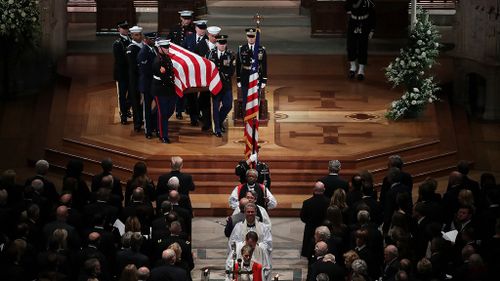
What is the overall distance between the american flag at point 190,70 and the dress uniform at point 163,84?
0.11m

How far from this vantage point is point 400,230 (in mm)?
19219

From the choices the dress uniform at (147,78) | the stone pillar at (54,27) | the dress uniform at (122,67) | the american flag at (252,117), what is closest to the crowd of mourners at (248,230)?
the american flag at (252,117)

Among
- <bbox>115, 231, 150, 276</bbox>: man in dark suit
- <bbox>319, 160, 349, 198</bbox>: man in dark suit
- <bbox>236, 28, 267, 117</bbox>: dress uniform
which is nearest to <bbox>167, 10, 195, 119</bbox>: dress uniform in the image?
<bbox>236, 28, 267, 117</bbox>: dress uniform

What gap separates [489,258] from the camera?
18.9m

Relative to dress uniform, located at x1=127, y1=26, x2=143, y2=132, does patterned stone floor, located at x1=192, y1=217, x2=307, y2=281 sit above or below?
below

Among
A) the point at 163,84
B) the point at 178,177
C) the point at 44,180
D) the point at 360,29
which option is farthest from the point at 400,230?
the point at 360,29

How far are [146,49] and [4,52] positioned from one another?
4827mm

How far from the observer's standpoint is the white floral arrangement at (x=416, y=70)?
2684 centimetres

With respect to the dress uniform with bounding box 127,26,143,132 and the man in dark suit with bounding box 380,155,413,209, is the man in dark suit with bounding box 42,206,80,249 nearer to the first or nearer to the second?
the man in dark suit with bounding box 380,155,413,209

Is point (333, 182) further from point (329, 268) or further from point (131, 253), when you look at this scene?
point (131, 253)

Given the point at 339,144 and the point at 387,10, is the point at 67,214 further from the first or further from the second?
the point at 387,10

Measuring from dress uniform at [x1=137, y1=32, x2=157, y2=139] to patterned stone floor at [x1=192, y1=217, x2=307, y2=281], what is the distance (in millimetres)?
2569

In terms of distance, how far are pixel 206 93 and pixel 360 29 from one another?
427 cm

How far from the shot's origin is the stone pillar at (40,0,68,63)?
1158 inches
